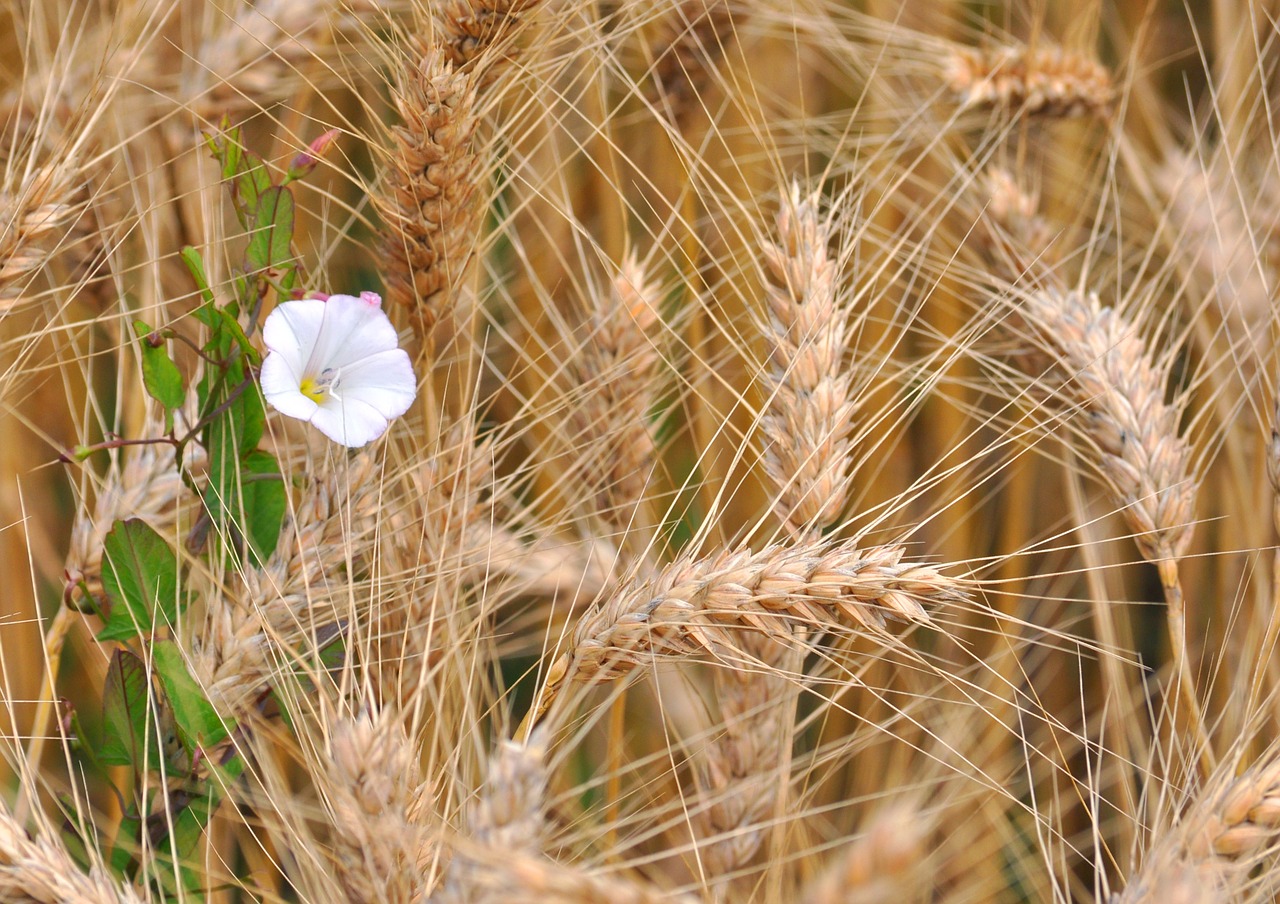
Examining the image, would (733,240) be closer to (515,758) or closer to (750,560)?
(750,560)

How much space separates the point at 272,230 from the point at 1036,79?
93cm

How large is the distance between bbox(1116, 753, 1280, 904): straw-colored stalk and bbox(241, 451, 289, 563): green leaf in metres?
0.60

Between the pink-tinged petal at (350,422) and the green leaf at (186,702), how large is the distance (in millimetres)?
174

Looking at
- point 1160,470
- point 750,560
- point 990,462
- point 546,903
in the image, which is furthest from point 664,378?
point 990,462

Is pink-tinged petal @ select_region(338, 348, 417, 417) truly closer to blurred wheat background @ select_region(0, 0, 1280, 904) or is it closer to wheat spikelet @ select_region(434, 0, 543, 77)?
blurred wheat background @ select_region(0, 0, 1280, 904)

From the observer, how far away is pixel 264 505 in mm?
707

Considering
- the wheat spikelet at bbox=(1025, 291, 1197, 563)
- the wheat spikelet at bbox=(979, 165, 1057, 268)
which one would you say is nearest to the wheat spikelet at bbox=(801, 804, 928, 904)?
the wheat spikelet at bbox=(1025, 291, 1197, 563)

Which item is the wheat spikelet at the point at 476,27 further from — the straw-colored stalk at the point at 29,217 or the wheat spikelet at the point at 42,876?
the wheat spikelet at the point at 42,876

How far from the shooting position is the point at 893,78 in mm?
1518

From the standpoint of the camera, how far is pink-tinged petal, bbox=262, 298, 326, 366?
24.7 inches

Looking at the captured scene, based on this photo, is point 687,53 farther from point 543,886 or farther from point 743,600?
point 543,886

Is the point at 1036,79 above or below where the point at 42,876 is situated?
above

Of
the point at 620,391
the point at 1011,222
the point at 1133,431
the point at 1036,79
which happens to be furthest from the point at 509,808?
the point at 1036,79

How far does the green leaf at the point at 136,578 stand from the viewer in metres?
0.65
